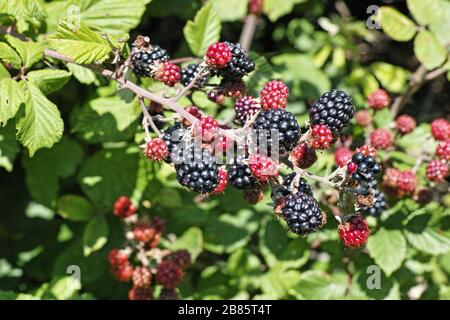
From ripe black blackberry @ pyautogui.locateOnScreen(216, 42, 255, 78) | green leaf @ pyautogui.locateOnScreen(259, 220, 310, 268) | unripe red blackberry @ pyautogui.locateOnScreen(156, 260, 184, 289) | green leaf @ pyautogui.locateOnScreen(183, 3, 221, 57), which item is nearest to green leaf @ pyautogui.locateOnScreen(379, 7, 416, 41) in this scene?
green leaf @ pyautogui.locateOnScreen(183, 3, 221, 57)

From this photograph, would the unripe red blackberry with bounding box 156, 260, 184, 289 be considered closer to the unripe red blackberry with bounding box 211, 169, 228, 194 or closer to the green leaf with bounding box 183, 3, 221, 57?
the unripe red blackberry with bounding box 211, 169, 228, 194

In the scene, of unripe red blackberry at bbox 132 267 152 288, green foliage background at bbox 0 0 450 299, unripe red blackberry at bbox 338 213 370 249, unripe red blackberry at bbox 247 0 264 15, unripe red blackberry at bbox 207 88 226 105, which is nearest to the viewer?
unripe red blackberry at bbox 338 213 370 249

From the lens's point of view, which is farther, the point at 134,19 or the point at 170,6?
the point at 170,6

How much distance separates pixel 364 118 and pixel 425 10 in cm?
90

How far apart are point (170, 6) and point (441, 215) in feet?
6.85

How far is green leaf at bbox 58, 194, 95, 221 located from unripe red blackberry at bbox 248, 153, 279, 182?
4.87 feet

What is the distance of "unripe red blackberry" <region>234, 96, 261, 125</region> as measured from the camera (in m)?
2.26

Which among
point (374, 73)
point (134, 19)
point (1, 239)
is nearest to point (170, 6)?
point (134, 19)

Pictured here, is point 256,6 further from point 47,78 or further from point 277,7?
point 47,78

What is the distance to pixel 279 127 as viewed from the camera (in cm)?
202

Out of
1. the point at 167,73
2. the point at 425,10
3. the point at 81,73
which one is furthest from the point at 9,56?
the point at 425,10
